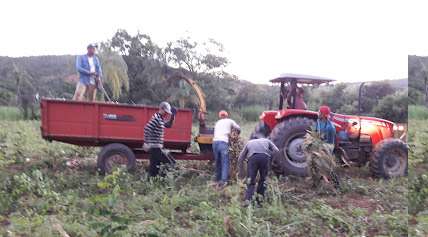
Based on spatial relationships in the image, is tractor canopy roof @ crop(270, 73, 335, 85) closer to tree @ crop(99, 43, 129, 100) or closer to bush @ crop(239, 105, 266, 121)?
tree @ crop(99, 43, 129, 100)

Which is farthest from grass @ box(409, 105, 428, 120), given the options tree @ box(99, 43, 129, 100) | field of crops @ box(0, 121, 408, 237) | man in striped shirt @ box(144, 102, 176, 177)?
tree @ box(99, 43, 129, 100)

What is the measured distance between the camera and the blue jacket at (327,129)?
291 inches

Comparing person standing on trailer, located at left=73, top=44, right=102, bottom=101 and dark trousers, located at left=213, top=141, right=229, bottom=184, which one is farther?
person standing on trailer, located at left=73, top=44, right=102, bottom=101

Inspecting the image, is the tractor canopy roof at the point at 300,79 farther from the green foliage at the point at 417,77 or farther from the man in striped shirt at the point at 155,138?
the green foliage at the point at 417,77

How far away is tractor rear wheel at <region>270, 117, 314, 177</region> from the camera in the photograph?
25.5ft

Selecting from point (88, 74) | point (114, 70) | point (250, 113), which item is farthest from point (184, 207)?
point (250, 113)

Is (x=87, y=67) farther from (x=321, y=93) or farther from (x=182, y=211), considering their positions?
(x=321, y=93)

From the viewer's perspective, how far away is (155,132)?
7.79 m

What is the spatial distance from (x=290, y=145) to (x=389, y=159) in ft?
5.24

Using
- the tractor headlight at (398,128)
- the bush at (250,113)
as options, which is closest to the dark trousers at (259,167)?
the tractor headlight at (398,128)

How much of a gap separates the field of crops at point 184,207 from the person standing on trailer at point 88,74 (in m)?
1.32

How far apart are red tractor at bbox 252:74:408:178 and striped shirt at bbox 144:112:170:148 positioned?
147 cm

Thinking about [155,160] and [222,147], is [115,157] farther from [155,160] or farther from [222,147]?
[222,147]

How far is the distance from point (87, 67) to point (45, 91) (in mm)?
13696
